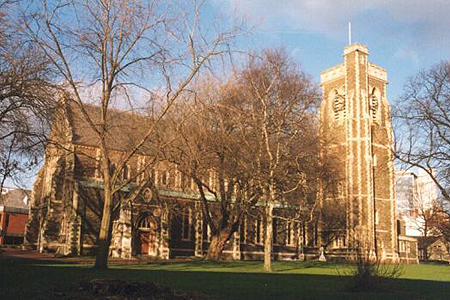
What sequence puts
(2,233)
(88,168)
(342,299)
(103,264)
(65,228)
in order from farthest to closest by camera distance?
Answer: (2,233)
(88,168)
(65,228)
(103,264)
(342,299)

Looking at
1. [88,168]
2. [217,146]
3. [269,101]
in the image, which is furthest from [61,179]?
[269,101]

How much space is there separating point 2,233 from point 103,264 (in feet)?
116

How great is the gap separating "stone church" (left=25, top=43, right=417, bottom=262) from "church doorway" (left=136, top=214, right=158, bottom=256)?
80 millimetres

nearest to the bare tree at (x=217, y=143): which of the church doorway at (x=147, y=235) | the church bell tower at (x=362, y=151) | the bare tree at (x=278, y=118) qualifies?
the bare tree at (x=278, y=118)

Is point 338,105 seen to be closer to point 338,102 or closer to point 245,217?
point 338,102

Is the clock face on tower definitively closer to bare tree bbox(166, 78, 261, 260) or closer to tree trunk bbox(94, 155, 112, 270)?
bare tree bbox(166, 78, 261, 260)

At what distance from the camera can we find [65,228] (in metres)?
34.8

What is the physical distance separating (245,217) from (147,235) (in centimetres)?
880

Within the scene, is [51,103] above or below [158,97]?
below

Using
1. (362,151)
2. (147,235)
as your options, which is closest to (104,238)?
(147,235)

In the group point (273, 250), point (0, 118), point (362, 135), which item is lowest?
point (273, 250)

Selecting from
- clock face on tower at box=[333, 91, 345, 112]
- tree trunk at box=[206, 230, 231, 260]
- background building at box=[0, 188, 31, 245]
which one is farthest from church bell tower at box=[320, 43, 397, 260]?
background building at box=[0, 188, 31, 245]

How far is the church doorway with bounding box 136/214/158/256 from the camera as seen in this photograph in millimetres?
37312

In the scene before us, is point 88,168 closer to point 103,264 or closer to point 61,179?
point 61,179
